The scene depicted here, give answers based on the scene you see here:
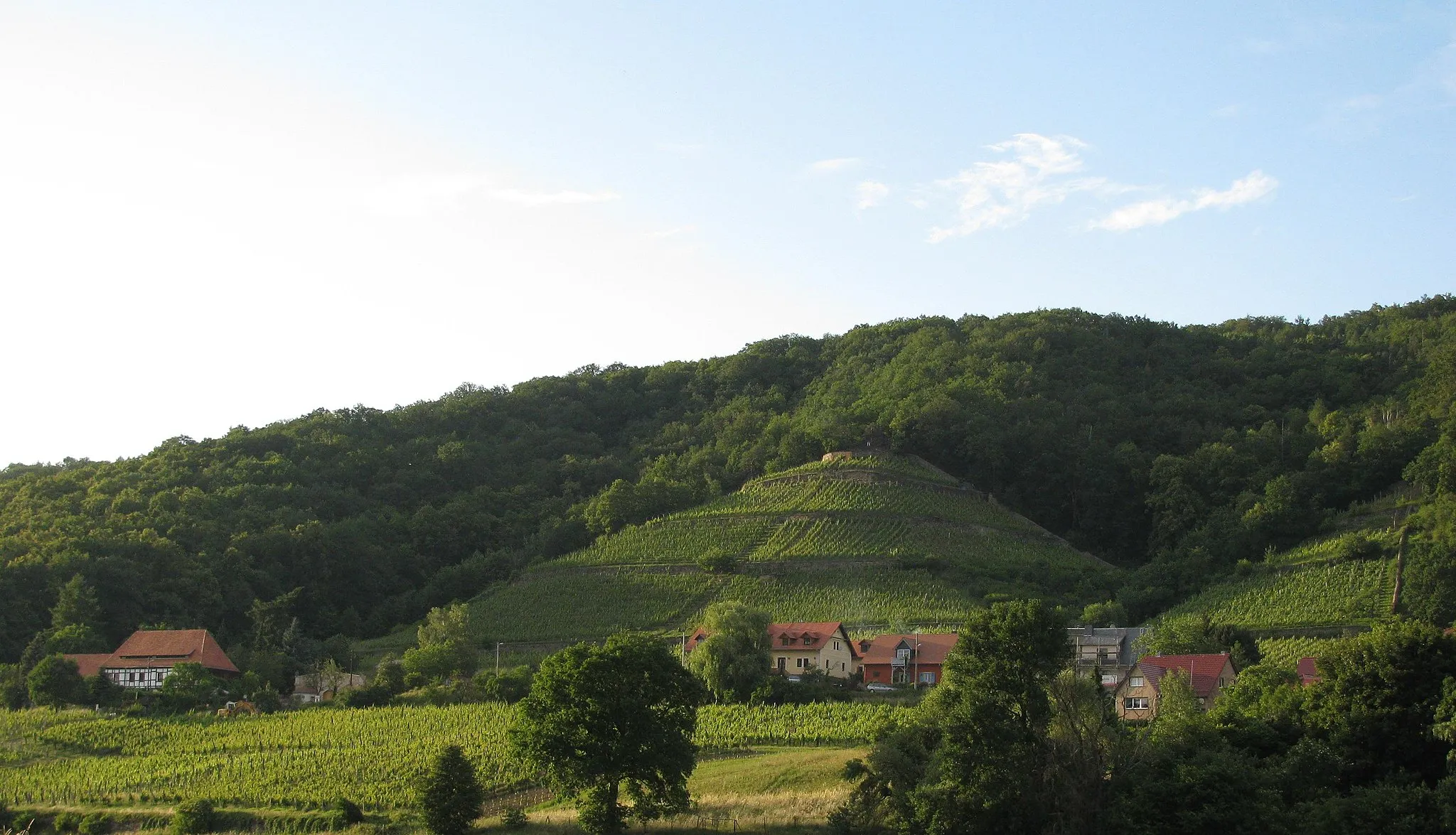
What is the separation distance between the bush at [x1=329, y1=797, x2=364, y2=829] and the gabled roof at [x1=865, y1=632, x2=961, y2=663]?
24.5m

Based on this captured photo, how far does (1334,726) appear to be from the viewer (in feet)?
136

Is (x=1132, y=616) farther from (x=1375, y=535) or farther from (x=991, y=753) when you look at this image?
(x=991, y=753)

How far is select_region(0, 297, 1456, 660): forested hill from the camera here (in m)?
80.4

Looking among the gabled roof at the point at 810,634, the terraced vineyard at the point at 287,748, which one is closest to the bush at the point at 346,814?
the terraced vineyard at the point at 287,748

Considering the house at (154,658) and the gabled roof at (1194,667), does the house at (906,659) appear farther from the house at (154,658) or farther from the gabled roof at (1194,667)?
the house at (154,658)

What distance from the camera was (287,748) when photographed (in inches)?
2266

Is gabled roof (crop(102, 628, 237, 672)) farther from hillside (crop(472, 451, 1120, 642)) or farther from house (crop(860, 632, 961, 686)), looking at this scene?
house (crop(860, 632, 961, 686))

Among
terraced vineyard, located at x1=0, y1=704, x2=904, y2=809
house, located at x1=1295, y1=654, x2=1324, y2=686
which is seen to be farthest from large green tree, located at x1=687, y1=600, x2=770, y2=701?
house, located at x1=1295, y1=654, x2=1324, y2=686

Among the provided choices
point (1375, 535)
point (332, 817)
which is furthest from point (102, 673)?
point (1375, 535)

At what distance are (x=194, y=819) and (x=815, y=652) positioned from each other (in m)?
27.3

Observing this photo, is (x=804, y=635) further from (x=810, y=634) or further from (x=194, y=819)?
(x=194, y=819)

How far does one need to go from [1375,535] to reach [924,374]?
131 ft

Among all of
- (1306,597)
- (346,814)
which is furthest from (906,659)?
(346,814)

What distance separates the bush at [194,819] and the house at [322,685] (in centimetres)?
1988
